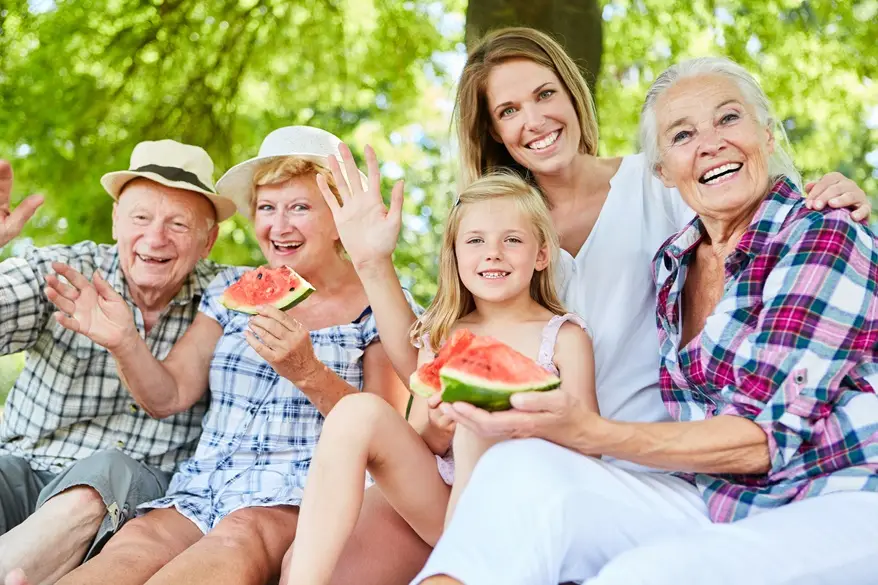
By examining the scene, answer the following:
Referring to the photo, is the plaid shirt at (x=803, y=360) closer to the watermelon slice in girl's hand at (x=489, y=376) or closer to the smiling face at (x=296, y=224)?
the watermelon slice in girl's hand at (x=489, y=376)

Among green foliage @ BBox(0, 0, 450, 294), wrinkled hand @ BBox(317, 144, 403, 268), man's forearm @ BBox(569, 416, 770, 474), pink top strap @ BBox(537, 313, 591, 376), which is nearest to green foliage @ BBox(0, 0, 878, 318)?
green foliage @ BBox(0, 0, 450, 294)

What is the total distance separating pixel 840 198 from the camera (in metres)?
2.85

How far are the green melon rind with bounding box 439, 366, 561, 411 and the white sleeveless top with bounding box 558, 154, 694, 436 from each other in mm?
1027

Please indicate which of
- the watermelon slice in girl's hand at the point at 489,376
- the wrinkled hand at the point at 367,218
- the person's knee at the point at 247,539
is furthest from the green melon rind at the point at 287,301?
the watermelon slice in girl's hand at the point at 489,376

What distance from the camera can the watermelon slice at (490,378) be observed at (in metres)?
2.56

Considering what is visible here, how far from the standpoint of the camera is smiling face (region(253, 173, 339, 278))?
4.11 metres

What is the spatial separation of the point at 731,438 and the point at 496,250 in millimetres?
1126

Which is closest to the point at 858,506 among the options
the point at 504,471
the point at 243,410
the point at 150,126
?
the point at 504,471

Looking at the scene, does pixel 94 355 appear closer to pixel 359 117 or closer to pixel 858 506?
pixel 858 506

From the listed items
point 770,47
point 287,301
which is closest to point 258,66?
point 770,47

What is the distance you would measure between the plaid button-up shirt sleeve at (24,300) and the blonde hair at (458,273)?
173cm

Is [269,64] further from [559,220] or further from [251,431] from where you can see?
[251,431]

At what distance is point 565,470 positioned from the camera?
255 centimetres

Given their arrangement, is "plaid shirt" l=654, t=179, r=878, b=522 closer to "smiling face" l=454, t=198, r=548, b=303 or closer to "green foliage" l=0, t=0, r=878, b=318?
"smiling face" l=454, t=198, r=548, b=303
